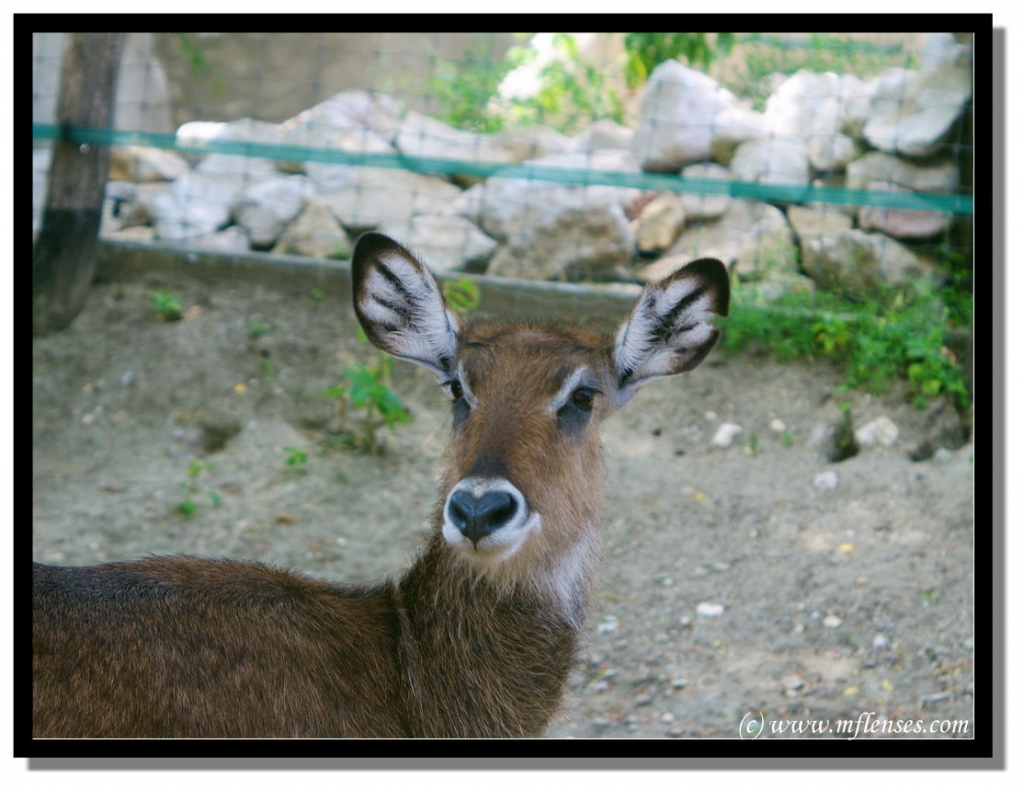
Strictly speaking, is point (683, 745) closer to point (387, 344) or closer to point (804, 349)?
point (387, 344)

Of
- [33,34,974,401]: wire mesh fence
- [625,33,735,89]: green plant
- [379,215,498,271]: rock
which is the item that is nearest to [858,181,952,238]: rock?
[33,34,974,401]: wire mesh fence

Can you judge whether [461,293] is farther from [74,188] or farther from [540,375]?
[540,375]

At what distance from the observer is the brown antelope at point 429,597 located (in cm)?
290

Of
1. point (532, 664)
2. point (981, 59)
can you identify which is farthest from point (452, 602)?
point (981, 59)

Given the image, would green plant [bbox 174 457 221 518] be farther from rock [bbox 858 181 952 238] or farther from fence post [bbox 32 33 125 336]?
rock [bbox 858 181 952 238]

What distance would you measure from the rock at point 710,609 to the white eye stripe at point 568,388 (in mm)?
2060

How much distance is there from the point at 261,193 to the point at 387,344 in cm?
455

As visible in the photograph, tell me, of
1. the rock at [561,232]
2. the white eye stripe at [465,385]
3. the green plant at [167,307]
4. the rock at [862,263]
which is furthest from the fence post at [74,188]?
the rock at [862,263]

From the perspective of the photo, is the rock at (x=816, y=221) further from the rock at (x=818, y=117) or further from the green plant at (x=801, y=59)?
the green plant at (x=801, y=59)

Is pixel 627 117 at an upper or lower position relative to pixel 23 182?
lower

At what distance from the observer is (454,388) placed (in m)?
3.43

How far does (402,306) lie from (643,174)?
4.07 m

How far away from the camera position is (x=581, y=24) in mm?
3613

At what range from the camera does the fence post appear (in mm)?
6621
